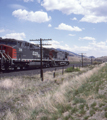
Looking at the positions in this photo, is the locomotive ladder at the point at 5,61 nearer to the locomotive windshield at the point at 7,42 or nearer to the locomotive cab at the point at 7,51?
the locomotive cab at the point at 7,51

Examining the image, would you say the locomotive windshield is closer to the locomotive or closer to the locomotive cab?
the locomotive

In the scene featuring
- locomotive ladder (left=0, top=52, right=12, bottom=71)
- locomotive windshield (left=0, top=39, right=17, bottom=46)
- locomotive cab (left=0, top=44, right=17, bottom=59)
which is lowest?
locomotive ladder (left=0, top=52, right=12, bottom=71)

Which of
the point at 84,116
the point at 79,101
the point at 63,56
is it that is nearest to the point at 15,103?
the point at 79,101

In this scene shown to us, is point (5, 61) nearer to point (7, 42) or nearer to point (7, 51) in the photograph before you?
point (7, 51)

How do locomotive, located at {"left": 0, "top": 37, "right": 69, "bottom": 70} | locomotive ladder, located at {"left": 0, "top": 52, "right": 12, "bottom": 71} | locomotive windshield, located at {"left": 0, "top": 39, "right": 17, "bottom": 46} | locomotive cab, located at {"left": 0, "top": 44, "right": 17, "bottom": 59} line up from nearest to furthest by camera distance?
locomotive ladder, located at {"left": 0, "top": 52, "right": 12, "bottom": 71} < locomotive, located at {"left": 0, "top": 37, "right": 69, "bottom": 70} < locomotive cab, located at {"left": 0, "top": 44, "right": 17, "bottom": 59} < locomotive windshield, located at {"left": 0, "top": 39, "right": 17, "bottom": 46}

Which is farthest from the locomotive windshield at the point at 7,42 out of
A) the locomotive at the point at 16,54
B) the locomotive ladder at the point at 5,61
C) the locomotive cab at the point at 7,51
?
the locomotive ladder at the point at 5,61

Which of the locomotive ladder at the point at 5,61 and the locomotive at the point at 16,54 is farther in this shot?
the locomotive at the point at 16,54

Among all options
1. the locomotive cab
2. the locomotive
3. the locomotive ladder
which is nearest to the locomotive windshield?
the locomotive

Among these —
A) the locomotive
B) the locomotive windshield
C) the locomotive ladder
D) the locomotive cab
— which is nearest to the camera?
the locomotive ladder

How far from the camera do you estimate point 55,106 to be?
6586mm

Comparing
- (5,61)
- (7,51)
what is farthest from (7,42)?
(5,61)

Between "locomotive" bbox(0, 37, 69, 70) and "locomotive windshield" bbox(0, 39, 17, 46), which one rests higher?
"locomotive windshield" bbox(0, 39, 17, 46)

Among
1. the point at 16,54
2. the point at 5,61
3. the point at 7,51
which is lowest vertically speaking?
the point at 5,61

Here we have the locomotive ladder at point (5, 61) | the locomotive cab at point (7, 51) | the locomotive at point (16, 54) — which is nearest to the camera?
the locomotive ladder at point (5, 61)
